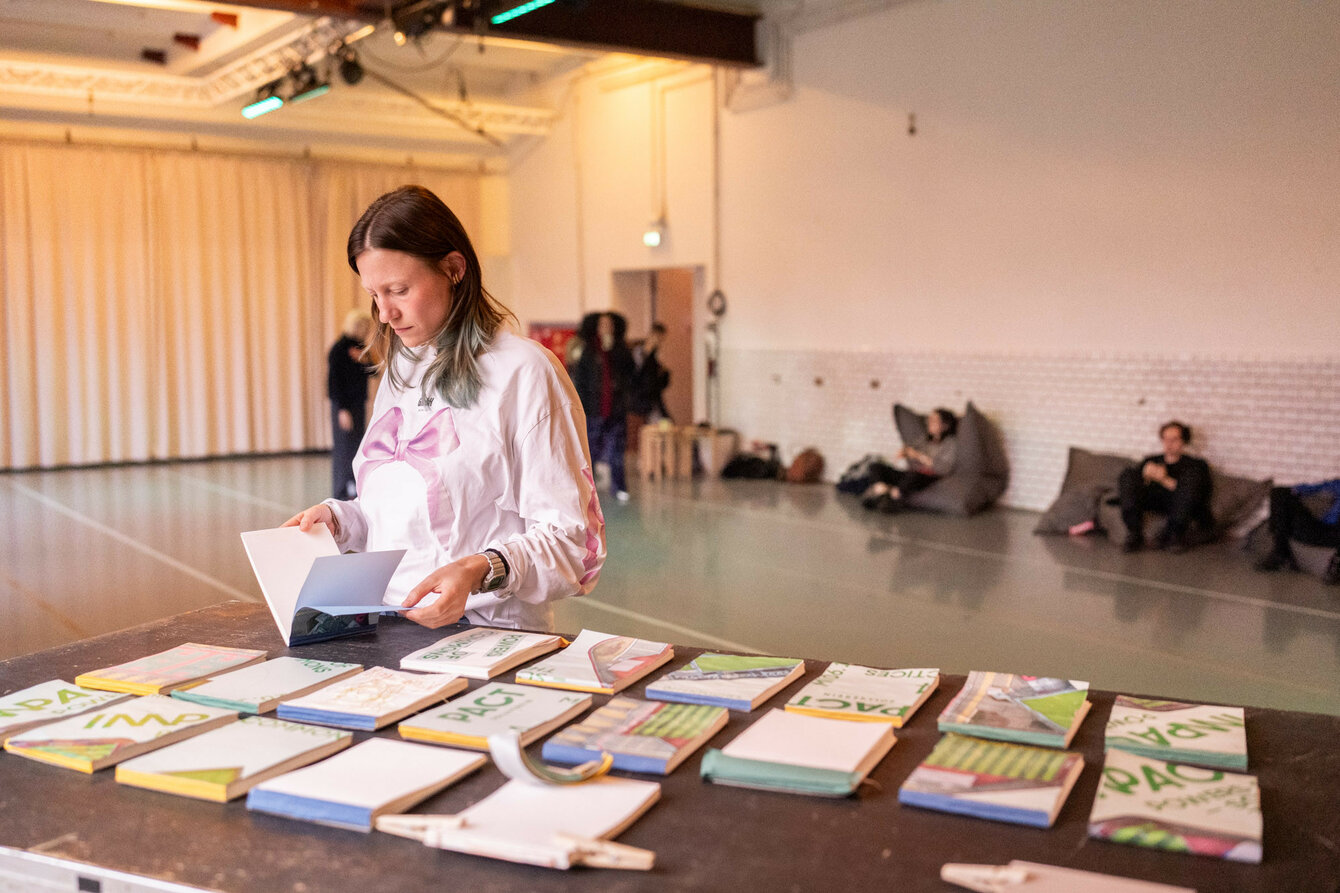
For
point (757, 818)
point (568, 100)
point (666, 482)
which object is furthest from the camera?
point (568, 100)

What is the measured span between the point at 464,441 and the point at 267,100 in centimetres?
994

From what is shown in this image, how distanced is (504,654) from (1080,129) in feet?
25.9

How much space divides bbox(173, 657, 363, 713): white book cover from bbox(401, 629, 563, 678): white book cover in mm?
123

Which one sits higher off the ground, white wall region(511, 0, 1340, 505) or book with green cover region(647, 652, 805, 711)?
white wall region(511, 0, 1340, 505)

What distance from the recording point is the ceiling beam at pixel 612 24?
27.8ft

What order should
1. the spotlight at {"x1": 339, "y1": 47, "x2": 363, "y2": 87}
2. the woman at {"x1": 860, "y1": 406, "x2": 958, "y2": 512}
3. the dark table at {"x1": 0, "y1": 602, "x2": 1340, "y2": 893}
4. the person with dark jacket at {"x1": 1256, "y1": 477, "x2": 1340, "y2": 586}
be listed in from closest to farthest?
the dark table at {"x1": 0, "y1": 602, "x2": 1340, "y2": 893}, the person with dark jacket at {"x1": 1256, "y1": 477, "x2": 1340, "y2": 586}, the woman at {"x1": 860, "y1": 406, "x2": 958, "y2": 512}, the spotlight at {"x1": 339, "y1": 47, "x2": 363, "y2": 87}

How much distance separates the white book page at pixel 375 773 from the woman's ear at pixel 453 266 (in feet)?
3.39

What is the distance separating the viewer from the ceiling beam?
8484 mm

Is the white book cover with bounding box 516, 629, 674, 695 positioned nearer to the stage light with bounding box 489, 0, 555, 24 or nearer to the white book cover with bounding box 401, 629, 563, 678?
the white book cover with bounding box 401, 629, 563, 678

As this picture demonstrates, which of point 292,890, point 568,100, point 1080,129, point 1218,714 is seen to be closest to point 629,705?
point 292,890

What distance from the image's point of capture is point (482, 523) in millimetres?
2320

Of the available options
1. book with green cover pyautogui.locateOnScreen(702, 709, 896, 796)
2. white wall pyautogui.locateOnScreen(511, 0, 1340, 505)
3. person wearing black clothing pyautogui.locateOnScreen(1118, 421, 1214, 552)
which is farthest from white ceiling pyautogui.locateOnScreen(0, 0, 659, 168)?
book with green cover pyautogui.locateOnScreen(702, 709, 896, 796)

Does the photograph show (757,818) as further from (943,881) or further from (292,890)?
(292,890)

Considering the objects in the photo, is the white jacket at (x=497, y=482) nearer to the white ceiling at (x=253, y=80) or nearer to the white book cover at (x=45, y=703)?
the white book cover at (x=45, y=703)
